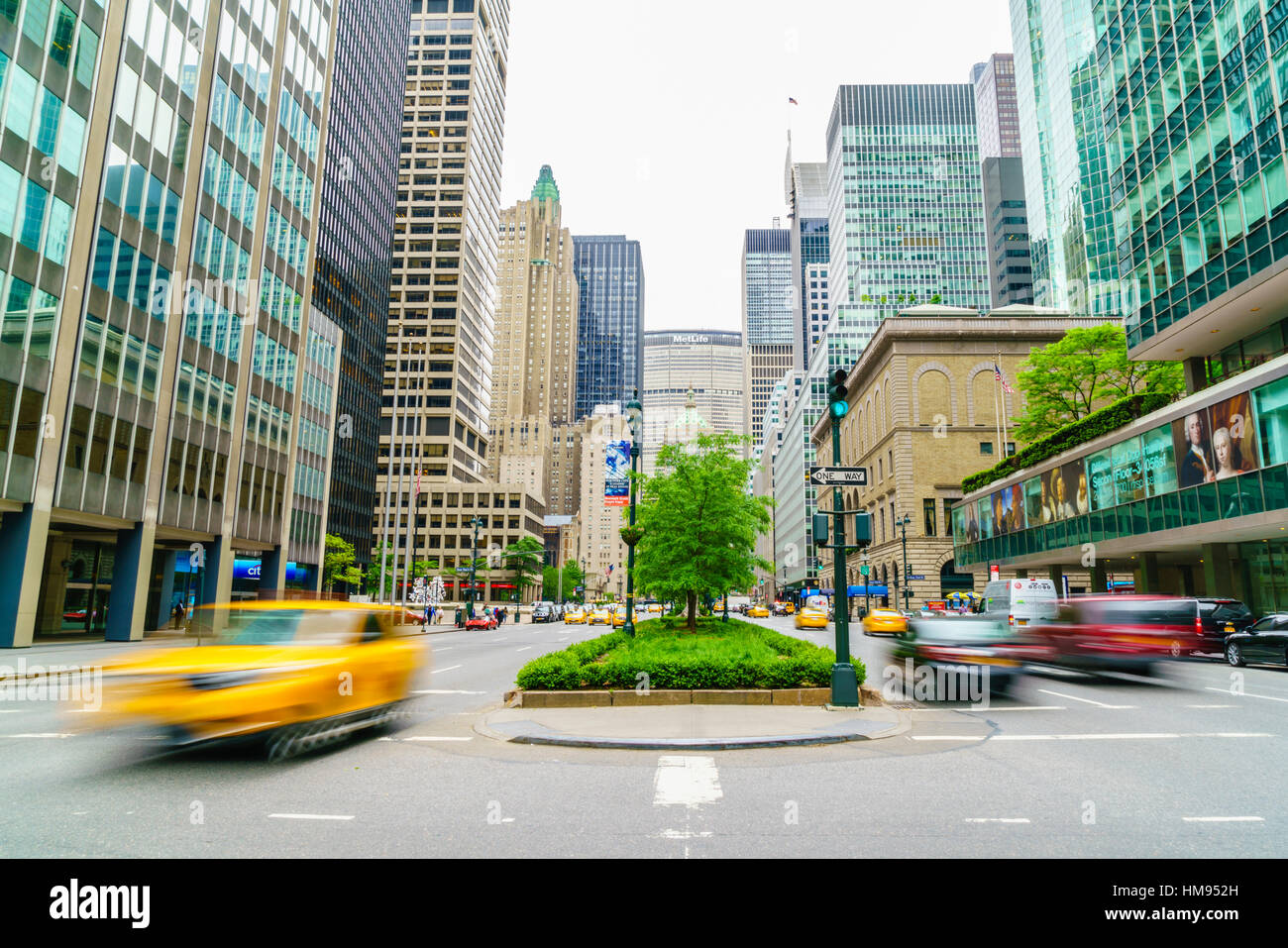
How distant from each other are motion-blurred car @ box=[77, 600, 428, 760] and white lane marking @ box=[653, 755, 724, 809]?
4019mm

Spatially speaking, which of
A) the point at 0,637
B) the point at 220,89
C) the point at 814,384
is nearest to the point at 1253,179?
the point at 220,89

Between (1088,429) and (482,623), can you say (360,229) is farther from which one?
(1088,429)

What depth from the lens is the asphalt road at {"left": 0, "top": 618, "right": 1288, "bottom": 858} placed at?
5.32 m

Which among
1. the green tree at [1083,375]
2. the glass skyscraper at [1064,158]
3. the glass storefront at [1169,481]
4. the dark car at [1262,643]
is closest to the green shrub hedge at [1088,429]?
the glass storefront at [1169,481]

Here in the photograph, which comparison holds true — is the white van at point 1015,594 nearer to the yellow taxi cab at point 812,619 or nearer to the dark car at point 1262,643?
the dark car at point 1262,643

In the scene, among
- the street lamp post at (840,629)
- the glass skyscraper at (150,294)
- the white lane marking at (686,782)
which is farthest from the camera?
the glass skyscraper at (150,294)

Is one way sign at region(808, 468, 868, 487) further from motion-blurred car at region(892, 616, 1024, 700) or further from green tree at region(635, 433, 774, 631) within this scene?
green tree at region(635, 433, 774, 631)

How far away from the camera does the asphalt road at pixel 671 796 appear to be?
209 inches

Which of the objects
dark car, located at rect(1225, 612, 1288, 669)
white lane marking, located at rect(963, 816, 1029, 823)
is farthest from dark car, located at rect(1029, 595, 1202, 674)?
white lane marking, located at rect(963, 816, 1029, 823)

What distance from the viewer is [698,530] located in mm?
28656

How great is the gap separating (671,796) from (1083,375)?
54.4 m

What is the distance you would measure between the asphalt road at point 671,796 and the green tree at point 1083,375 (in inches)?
1738

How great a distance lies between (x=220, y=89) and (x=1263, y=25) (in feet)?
148

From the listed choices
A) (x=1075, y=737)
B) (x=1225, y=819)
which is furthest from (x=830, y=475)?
(x=1225, y=819)
